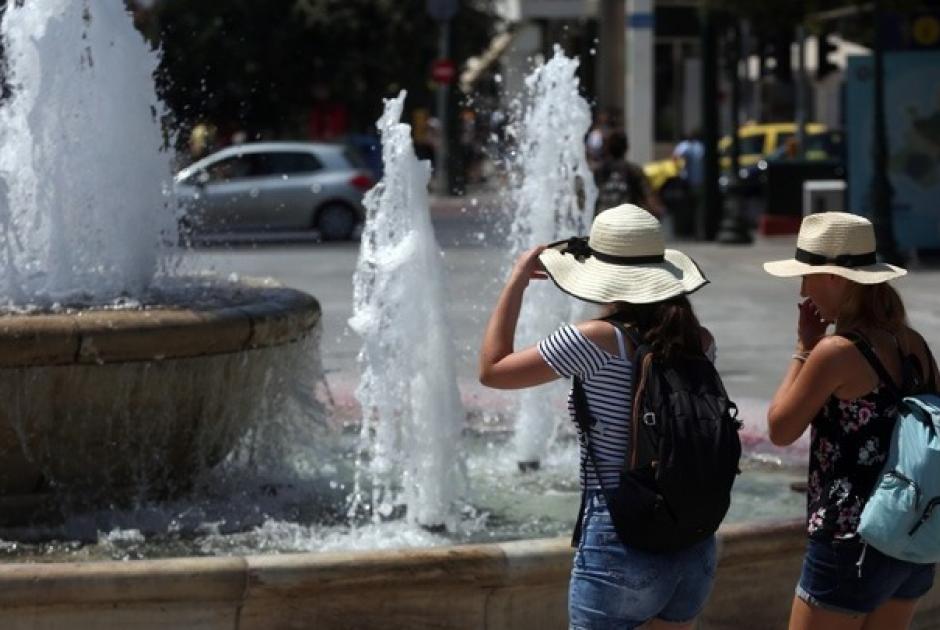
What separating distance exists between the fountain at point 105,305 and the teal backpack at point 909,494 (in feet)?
10.8

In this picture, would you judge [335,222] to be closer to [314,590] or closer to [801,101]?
[801,101]

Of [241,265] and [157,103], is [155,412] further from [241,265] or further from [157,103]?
[241,265]

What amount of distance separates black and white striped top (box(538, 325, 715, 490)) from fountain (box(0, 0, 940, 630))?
1485 mm

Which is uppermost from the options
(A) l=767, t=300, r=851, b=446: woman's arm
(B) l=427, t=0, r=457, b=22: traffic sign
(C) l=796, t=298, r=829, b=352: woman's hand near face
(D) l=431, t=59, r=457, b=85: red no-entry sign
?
(B) l=427, t=0, r=457, b=22: traffic sign

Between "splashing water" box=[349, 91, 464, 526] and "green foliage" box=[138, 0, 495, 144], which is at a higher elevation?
"green foliage" box=[138, 0, 495, 144]

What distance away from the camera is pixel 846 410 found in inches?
165

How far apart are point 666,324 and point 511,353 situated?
373 mm

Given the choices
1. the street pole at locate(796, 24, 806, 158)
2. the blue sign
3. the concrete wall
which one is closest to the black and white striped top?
the concrete wall

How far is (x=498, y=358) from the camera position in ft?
13.4

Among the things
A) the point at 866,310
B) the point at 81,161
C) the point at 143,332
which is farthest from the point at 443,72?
the point at 866,310

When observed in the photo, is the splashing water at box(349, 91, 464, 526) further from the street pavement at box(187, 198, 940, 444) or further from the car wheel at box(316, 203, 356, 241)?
the car wheel at box(316, 203, 356, 241)

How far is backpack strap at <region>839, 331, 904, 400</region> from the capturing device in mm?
4141

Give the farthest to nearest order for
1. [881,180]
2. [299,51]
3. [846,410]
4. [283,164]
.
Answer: [299,51] → [283,164] → [881,180] → [846,410]

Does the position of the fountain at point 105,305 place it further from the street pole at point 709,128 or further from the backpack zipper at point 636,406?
the street pole at point 709,128
